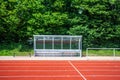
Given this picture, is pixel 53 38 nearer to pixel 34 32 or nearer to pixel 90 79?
pixel 34 32

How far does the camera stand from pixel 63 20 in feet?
135

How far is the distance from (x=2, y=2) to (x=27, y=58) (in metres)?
12.0

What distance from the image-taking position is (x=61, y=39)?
35.0 metres

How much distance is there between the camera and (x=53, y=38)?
3481 centimetres

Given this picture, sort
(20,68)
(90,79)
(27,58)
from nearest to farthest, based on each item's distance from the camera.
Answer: (90,79) < (20,68) < (27,58)

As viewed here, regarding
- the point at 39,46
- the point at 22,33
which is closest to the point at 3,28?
the point at 22,33

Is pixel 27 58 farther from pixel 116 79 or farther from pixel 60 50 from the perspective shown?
pixel 116 79

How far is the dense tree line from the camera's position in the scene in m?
40.4

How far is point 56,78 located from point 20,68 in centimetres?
601

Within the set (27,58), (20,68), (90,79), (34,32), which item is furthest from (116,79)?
(34,32)

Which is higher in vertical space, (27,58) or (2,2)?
(2,2)

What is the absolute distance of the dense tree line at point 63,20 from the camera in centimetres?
4041

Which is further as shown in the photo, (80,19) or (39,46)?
(80,19)

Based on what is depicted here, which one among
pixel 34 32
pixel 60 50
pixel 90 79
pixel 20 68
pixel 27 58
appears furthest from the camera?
pixel 34 32
